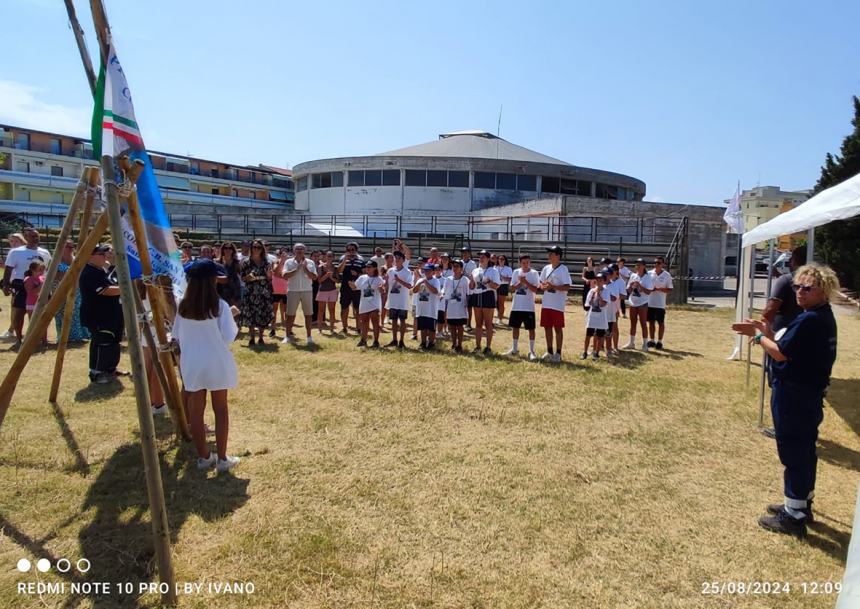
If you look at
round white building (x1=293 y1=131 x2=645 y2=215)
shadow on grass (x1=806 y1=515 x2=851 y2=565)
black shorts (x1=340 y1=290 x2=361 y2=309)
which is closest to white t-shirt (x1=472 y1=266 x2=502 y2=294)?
black shorts (x1=340 y1=290 x2=361 y2=309)

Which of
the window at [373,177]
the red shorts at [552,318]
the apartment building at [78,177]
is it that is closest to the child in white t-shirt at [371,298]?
the red shorts at [552,318]

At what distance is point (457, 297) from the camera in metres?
9.91

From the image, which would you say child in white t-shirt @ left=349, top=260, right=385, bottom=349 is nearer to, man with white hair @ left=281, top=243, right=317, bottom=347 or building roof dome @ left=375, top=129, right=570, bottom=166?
man with white hair @ left=281, top=243, right=317, bottom=347

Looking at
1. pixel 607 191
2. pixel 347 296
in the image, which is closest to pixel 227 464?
pixel 347 296

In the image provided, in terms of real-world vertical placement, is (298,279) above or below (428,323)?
above

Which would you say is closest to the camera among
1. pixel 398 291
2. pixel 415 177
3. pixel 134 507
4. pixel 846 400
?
pixel 134 507

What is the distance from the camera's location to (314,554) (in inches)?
139

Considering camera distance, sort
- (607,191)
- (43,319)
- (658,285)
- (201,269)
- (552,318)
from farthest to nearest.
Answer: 1. (607,191)
2. (658,285)
3. (552,318)
4. (201,269)
5. (43,319)

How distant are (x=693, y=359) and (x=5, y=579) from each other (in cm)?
997

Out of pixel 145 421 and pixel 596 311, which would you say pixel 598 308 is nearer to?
pixel 596 311

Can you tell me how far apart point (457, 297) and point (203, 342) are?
5927 millimetres

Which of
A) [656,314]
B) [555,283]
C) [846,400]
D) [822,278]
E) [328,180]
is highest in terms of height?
[328,180]

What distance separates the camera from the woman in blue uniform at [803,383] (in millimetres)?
3801

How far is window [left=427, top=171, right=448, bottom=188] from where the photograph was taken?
120 ft
